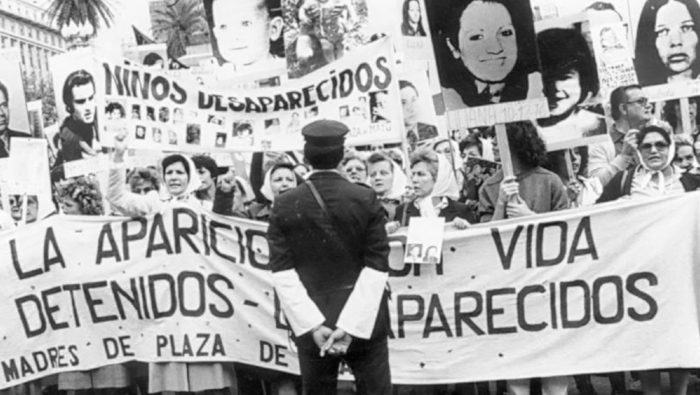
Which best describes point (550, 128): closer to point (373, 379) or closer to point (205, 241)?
point (205, 241)

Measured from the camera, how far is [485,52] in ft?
24.4

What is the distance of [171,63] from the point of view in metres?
12.6

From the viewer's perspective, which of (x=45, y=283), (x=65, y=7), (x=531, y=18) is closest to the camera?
(x=531, y=18)

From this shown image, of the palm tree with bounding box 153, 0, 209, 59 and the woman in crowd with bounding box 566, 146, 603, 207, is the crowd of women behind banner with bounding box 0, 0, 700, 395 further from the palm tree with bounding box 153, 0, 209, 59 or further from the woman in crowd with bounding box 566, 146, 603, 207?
the palm tree with bounding box 153, 0, 209, 59

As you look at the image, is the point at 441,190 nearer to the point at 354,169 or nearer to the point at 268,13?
the point at 354,169

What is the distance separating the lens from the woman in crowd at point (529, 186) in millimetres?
7086

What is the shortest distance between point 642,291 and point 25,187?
5433 millimetres

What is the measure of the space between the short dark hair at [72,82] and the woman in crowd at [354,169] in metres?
2.32

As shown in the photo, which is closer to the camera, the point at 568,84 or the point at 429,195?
the point at 429,195

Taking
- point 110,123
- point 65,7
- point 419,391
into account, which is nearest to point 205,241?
point 110,123

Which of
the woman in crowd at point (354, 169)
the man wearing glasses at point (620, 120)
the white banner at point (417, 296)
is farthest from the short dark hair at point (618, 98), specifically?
the white banner at point (417, 296)

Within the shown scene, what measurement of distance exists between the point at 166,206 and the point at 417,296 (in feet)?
5.65

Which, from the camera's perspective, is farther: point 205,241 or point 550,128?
point 550,128

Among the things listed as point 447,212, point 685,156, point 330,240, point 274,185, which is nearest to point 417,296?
point 447,212
